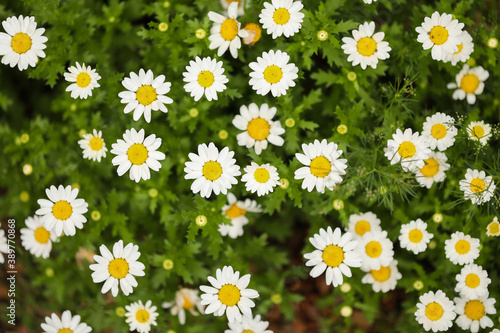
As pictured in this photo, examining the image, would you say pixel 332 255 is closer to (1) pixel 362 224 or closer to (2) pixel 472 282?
(1) pixel 362 224

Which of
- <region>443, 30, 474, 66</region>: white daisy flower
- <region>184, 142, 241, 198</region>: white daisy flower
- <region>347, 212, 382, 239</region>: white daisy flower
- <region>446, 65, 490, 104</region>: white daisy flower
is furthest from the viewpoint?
<region>446, 65, 490, 104</region>: white daisy flower

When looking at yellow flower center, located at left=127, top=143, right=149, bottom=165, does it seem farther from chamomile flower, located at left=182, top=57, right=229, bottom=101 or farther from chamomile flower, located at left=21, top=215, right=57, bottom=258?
chamomile flower, located at left=21, top=215, right=57, bottom=258

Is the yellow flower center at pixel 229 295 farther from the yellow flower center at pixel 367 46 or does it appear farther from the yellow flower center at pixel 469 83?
the yellow flower center at pixel 469 83

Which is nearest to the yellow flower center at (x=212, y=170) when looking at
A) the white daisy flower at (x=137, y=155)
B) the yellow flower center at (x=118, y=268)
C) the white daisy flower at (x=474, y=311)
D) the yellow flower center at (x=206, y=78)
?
the white daisy flower at (x=137, y=155)

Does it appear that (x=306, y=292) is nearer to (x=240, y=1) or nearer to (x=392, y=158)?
(x=392, y=158)

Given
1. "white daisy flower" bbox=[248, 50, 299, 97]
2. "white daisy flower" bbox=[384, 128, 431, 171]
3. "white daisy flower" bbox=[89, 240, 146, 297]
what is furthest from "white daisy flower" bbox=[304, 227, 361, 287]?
"white daisy flower" bbox=[89, 240, 146, 297]

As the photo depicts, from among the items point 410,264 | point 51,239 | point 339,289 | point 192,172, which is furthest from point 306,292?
point 51,239

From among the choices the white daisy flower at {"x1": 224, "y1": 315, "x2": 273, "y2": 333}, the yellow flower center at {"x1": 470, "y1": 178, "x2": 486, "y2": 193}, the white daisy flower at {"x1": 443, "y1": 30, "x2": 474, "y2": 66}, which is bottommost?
the yellow flower center at {"x1": 470, "y1": 178, "x2": 486, "y2": 193}

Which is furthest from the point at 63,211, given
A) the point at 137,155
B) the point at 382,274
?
the point at 382,274
